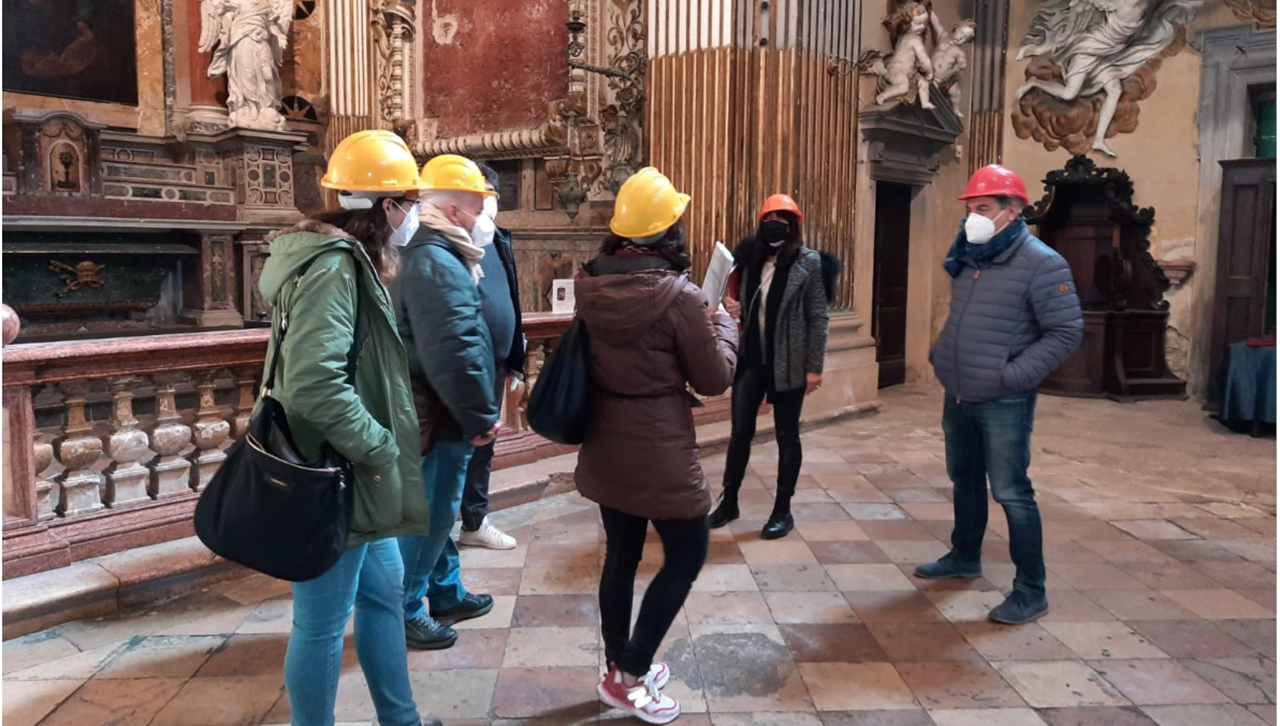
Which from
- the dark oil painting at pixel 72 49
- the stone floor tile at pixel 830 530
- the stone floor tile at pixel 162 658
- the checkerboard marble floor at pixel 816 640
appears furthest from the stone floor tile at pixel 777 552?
the dark oil painting at pixel 72 49

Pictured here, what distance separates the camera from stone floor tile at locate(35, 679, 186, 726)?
2674mm

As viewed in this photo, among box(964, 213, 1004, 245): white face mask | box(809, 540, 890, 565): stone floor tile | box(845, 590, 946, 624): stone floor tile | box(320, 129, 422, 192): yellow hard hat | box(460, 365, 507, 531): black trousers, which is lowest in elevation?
box(845, 590, 946, 624): stone floor tile

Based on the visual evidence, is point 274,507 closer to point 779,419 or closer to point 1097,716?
point 1097,716

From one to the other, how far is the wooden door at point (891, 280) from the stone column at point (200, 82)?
22.8 ft

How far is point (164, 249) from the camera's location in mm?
8703

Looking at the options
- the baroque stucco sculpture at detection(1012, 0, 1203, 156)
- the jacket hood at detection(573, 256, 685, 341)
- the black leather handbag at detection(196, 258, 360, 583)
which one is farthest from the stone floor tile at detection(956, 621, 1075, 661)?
the baroque stucco sculpture at detection(1012, 0, 1203, 156)

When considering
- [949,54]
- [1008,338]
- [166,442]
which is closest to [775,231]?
[1008,338]

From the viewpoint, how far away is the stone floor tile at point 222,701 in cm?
268

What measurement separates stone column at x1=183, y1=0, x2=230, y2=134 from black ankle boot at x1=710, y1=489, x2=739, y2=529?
736 cm

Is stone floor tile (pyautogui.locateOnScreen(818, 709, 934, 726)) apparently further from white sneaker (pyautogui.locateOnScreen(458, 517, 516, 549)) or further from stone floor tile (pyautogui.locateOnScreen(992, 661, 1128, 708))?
white sneaker (pyautogui.locateOnScreen(458, 517, 516, 549))

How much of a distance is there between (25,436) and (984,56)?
9856 mm

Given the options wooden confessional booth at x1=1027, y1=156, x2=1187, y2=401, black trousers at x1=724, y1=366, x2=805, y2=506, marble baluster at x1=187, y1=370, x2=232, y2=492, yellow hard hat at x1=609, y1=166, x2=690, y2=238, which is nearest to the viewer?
yellow hard hat at x1=609, y1=166, x2=690, y2=238

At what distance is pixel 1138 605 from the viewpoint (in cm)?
365

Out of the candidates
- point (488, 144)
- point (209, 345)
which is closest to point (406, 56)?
point (488, 144)
